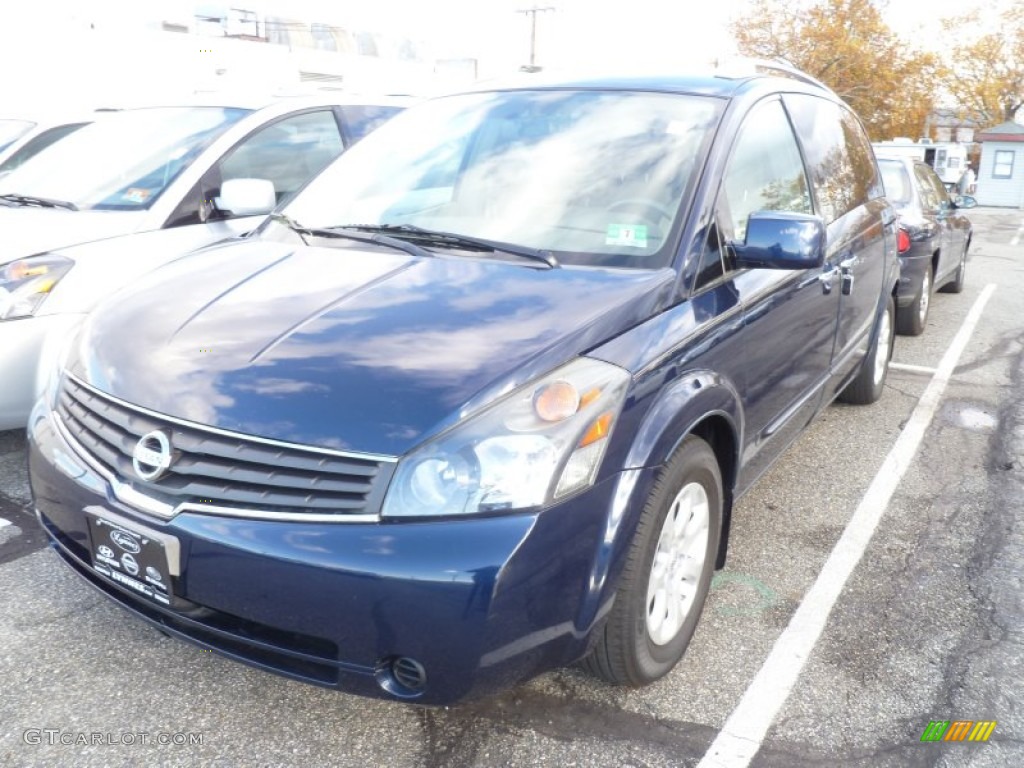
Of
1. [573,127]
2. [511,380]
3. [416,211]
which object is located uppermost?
[573,127]

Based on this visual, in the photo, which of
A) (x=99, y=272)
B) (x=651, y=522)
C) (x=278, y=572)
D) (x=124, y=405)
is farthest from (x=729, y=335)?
(x=99, y=272)

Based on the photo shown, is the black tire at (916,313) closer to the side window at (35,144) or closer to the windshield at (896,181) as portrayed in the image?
the windshield at (896,181)

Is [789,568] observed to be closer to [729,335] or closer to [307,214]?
[729,335]

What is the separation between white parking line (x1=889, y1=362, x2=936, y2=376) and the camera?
21.3 ft

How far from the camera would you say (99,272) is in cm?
421

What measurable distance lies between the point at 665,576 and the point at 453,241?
124 cm

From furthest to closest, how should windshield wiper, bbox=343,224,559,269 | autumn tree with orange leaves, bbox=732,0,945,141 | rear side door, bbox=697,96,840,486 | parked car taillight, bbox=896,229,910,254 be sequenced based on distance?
autumn tree with orange leaves, bbox=732,0,945,141 → parked car taillight, bbox=896,229,910,254 → rear side door, bbox=697,96,840,486 → windshield wiper, bbox=343,224,559,269

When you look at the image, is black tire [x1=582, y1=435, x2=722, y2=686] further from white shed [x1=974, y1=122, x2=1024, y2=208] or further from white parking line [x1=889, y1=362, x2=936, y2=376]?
white shed [x1=974, y1=122, x2=1024, y2=208]

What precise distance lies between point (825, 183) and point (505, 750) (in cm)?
291

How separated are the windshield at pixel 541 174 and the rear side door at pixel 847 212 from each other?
1005 mm

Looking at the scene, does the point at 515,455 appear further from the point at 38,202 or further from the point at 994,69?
the point at 994,69

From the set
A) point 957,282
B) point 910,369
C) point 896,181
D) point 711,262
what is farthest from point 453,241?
point 957,282

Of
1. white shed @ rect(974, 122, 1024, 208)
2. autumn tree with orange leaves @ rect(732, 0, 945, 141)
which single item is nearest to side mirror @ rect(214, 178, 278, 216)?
white shed @ rect(974, 122, 1024, 208)

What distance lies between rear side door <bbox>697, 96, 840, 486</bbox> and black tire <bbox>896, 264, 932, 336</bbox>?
154 inches
